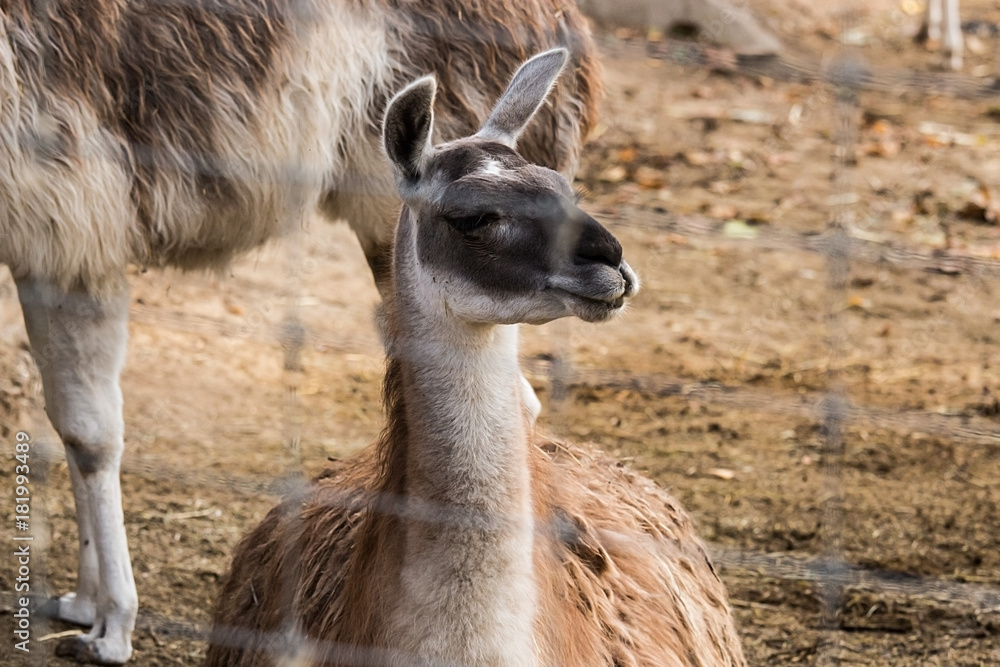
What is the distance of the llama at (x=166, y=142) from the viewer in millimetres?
2830

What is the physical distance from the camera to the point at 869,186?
6828 mm

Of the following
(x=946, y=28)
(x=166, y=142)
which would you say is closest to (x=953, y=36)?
(x=946, y=28)

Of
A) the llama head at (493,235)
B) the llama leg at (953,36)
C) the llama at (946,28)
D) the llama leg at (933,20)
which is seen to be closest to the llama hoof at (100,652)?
the llama head at (493,235)

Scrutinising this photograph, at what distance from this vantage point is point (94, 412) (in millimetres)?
3100

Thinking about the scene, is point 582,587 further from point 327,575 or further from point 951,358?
point 951,358

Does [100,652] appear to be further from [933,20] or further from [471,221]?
[933,20]

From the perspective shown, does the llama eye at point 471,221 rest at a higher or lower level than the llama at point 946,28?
lower

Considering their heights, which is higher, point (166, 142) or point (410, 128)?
point (410, 128)

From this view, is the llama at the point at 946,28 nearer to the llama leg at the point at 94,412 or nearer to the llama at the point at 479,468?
the llama leg at the point at 94,412

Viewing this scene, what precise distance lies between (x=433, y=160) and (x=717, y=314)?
3569 mm

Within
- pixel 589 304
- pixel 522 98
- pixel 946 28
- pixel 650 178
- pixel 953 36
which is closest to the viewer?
pixel 589 304

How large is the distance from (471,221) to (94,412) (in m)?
1.51

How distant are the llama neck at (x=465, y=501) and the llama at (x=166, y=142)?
1077mm

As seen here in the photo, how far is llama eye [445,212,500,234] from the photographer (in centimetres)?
201
